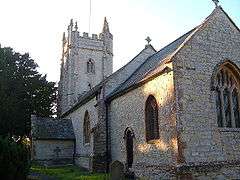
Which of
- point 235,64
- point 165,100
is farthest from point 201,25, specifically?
point 165,100

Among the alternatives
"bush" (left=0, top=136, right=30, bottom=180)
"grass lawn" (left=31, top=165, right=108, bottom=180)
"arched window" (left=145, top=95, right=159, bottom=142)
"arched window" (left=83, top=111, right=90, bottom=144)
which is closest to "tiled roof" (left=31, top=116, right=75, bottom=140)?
"arched window" (left=83, top=111, right=90, bottom=144)

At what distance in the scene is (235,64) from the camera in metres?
16.6

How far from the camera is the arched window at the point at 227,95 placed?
1583 centimetres

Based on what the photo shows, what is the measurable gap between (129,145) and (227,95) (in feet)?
21.6

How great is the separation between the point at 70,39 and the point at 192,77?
33.1 meters

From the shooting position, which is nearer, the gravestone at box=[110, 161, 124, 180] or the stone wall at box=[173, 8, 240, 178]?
the gravestone at box=[110, 161, 124, 180]

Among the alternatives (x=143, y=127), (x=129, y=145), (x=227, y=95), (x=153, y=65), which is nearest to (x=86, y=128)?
(x=129, y=145)

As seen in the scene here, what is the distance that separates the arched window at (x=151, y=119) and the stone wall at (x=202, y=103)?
2.18 metres

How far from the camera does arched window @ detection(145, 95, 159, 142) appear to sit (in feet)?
53.4

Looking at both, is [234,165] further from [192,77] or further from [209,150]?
[192,77]

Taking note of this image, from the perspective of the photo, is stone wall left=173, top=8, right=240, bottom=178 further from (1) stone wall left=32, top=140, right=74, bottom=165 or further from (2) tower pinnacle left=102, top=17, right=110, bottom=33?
(2) tower pinnacle left=102, top=17, right=110, bottom=33

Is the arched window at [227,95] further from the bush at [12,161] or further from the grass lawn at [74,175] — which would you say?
the bush at [12,161]

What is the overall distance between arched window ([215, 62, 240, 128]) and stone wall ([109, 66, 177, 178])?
283cm

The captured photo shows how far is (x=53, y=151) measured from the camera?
30203 mm
